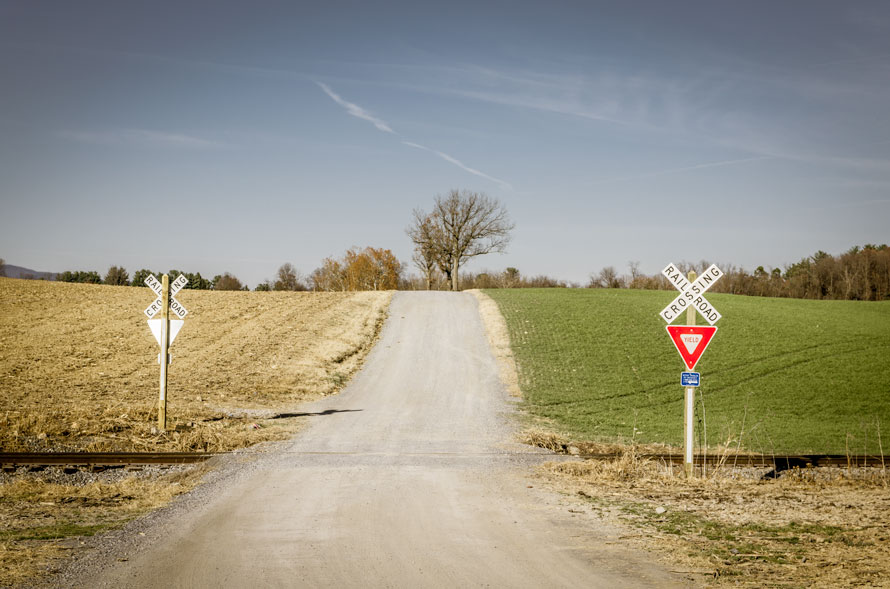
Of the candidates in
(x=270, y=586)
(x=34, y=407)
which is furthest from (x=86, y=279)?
(x=270, y=586)

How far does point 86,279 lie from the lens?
98.4 metres

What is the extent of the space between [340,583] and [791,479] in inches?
335

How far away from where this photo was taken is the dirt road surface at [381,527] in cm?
661

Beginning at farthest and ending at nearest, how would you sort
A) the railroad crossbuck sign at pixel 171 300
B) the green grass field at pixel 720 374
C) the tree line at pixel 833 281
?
the tree line at pixel 833 281
the green grass field at pixel 720 374
the railroad crossbuck sign at pixel 171 300

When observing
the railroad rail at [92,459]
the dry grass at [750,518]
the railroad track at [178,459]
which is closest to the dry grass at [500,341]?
the railroad track at [178,459]

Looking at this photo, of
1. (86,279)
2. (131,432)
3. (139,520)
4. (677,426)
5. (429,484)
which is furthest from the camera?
(86,279)

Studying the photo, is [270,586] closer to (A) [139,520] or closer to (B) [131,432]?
(A) [139,520]

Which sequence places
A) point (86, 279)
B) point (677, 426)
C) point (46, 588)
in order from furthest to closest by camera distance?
point (86, 279)
point (677, 426)
point (46, 588)

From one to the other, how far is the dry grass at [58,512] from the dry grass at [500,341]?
592 inches

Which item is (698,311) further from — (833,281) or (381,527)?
(833,281)

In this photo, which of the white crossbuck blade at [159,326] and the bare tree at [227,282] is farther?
the bare tree at [227,282]

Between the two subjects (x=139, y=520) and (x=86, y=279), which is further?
(x=86, y=279)

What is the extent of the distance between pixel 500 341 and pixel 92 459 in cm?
2234

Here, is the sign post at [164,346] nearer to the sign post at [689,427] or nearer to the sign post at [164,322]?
the sign post at [164,322]
